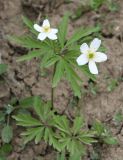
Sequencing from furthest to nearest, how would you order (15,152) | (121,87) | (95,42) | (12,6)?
(12,6) < (121,87) < (15,152) < (95,42)

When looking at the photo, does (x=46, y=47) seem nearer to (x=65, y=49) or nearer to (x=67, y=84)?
(x=65, y=49)

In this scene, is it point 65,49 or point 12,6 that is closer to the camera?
point 65,49

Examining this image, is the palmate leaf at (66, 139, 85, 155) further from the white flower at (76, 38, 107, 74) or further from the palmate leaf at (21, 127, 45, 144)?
the white flower at (76, 38, 107, 74)

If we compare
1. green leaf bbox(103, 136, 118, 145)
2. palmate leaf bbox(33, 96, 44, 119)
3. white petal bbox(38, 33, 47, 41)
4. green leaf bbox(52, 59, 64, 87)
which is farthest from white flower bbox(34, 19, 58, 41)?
green leaf bbox(103, 136, 118, 145)

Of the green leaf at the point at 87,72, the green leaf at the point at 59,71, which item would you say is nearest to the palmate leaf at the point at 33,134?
the green leaf at the point at 59,71

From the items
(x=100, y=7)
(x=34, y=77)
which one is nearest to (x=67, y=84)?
(x=34, y=77)

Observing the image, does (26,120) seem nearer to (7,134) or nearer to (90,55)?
(7,134)

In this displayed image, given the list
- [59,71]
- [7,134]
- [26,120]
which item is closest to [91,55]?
[59,71]
